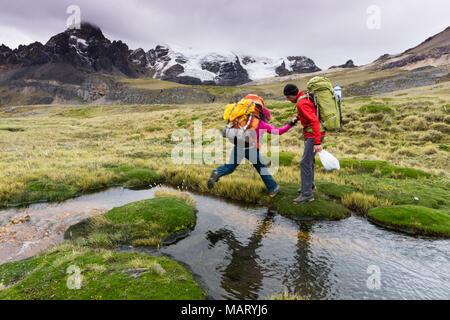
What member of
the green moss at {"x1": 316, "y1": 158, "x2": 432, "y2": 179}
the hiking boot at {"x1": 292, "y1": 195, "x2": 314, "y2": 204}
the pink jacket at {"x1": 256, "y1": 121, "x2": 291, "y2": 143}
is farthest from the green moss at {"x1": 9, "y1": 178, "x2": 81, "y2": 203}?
the green moss at {"x1": 316, "y1": 158, "x2": 432, "y2": 179}

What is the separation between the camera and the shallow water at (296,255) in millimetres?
4703

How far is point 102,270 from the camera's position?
4547 mm

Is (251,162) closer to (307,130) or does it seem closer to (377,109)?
(307,130)

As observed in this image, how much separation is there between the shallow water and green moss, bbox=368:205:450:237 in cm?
38

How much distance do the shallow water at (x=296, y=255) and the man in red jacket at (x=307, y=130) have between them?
4.25 feet

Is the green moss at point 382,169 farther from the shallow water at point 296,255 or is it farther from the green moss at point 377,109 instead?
the green moss at point 377,109

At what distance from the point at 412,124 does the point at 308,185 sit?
21.5 m

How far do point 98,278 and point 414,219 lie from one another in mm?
8127

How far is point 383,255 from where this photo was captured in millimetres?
5871

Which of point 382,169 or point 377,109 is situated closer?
point 382,169

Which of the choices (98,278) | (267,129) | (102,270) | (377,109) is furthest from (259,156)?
(377,109)

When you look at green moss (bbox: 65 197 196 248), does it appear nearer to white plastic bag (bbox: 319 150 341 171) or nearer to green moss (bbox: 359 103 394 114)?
white plastic bag (bbox: 319 150 341 171)

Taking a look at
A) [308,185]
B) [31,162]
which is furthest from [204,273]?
[31,162]

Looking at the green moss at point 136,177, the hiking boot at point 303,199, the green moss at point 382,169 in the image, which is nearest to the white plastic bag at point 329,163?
the hiking boot at point 303,199
